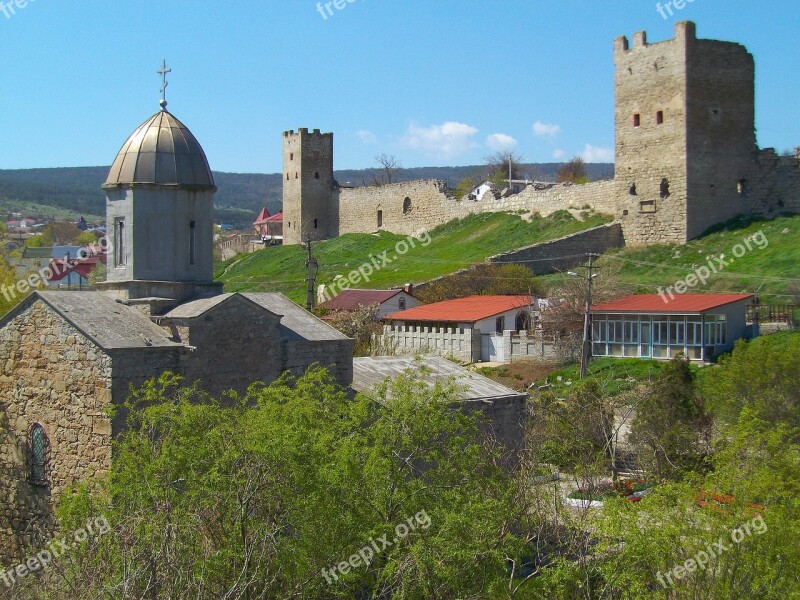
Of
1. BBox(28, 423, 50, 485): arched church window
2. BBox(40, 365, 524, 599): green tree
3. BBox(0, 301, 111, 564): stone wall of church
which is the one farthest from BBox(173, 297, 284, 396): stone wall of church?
BBox(40, 365, 524, 599): green tree

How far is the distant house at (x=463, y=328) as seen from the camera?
3256 cm

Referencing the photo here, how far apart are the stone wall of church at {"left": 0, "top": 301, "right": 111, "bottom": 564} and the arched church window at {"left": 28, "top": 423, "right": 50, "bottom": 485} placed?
76mm

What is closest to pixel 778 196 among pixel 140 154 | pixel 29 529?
pixel 140 154

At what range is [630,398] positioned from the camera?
24984 millimetres

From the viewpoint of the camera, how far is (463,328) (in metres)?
32.8

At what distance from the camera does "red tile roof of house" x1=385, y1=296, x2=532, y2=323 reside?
3281 centimetres

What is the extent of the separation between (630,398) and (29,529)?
14792 mm

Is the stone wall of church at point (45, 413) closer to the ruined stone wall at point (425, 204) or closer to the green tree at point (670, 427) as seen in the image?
the green tree at point (670, 427)

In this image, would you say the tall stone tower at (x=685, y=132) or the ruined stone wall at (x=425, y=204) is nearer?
the tall stone tower at (x=685, y=132)

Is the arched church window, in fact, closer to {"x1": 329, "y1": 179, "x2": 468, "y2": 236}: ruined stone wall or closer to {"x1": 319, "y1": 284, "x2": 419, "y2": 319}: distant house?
{"x1": 319, "y1": 284, "x2": 419, "y2": 319}: distant house

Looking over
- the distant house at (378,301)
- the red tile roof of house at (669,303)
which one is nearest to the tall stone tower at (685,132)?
the red tile roof of house at (669,303)

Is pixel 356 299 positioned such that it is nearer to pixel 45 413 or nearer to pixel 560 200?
pixel 560 200

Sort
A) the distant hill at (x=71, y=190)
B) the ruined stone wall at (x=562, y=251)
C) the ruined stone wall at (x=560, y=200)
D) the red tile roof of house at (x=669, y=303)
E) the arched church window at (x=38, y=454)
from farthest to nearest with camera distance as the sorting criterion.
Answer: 1. the distant hill at (x=71, y=190)
2. the ruined stone wall at (x=560, y=200)
3. the ruined stone wall at (x=562, y=251)
4. the red tile roof of house at (x=669, y=303)
5. the arched church window at (x=38, y=454)

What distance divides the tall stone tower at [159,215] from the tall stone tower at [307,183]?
39580 mm
